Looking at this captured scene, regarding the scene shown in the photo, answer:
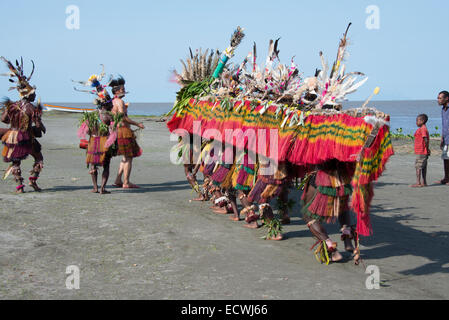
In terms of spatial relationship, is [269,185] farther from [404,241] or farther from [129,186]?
[129,186]

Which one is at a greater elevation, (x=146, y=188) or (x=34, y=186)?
(x=34, y=186)

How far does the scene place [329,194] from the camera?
18.0 feet

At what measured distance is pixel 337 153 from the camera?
515cm

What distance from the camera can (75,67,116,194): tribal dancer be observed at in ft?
31.9

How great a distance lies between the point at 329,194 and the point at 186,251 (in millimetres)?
1879

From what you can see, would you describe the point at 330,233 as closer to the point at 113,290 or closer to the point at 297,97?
the point at 297,97

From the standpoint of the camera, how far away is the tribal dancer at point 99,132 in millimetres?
9719

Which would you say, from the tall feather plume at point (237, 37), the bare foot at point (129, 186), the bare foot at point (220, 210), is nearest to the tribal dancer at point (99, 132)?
the bare foot at point (129, 186)

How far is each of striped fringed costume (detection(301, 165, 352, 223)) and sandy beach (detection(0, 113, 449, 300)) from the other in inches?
23.7

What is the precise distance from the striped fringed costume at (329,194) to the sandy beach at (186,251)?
1.98ft

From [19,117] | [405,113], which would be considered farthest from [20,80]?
[405,113]

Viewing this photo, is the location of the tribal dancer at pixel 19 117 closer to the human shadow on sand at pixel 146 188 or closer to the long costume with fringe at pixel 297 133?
the human shadow on sand at pixel 146 188

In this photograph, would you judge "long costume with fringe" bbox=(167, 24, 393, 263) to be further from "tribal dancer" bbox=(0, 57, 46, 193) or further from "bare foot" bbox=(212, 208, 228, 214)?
"tribal dancer" bbox=(0, 57, 46, 193)
